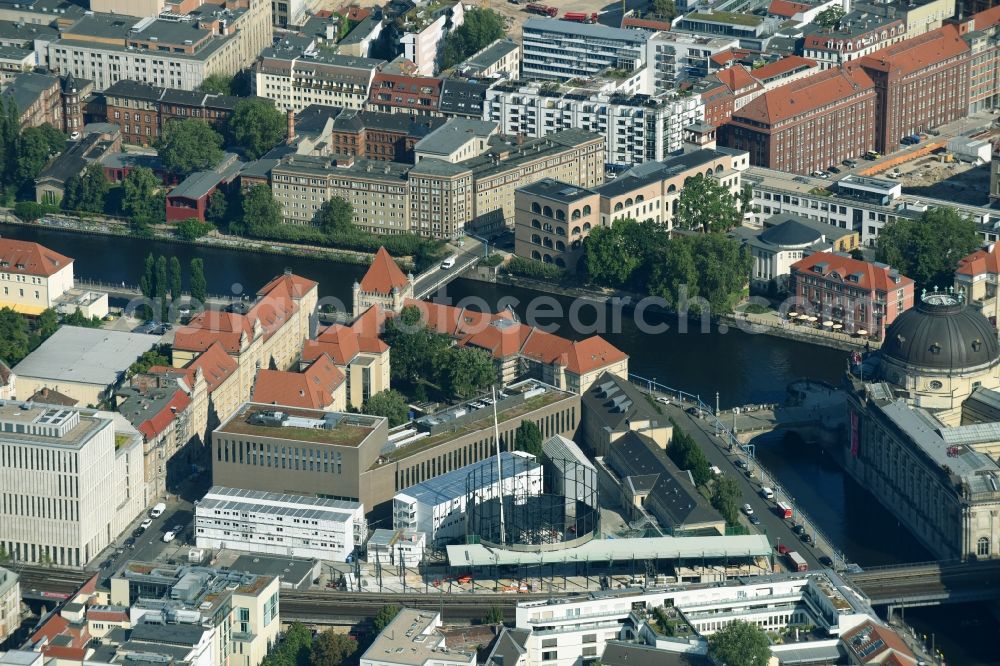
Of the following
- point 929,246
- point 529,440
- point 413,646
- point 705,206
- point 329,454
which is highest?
point 329,454

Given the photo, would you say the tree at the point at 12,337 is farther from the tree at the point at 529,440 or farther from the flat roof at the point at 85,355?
the tree at the point at 529,440

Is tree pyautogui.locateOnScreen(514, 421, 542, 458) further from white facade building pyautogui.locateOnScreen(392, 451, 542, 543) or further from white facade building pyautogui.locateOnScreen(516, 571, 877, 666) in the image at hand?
white facade building pyautogui.locateOnScreen(516, 571, 877, 666)

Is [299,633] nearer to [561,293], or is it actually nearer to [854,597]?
[854,597]

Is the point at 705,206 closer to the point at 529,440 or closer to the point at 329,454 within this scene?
the point at 529,440

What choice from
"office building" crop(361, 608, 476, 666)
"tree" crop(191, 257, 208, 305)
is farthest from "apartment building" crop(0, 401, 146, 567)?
"tree" crop(191, 257, 208, 305)

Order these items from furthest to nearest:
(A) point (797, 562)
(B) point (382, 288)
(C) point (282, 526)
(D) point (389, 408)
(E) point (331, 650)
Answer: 1. (B) point (382, 288)
2. (D) point (389, 408)
3. (C) point (282, 526)
4. (A) point (797, 562)
5. (E) point (331, 650)

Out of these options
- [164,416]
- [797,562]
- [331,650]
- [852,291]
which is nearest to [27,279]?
[164,416]
